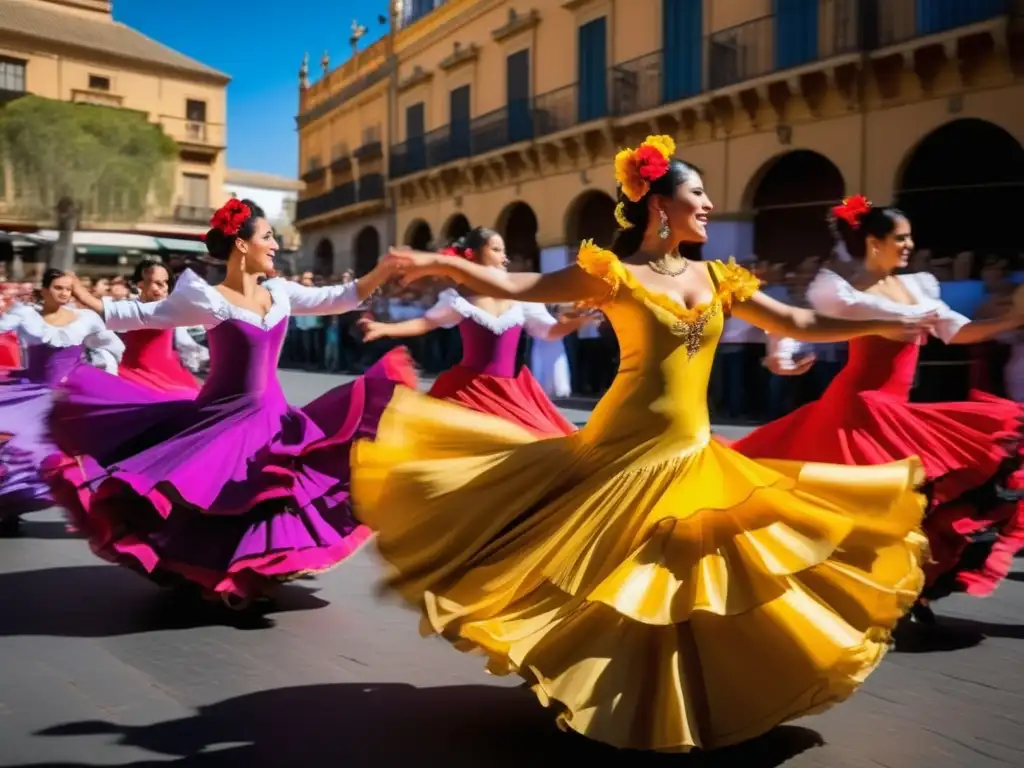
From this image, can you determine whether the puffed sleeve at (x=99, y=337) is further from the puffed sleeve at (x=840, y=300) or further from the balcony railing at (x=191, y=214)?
the balcony railing at (x=191, y=214)

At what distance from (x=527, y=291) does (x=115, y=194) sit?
135ft

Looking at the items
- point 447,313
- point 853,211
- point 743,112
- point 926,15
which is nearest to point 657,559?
point 853,211

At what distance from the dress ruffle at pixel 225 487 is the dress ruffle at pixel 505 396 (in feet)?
3.61

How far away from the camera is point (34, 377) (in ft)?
25.3

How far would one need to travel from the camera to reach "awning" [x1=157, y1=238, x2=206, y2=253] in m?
41.3

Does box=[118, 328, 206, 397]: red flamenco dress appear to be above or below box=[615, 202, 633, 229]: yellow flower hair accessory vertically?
below

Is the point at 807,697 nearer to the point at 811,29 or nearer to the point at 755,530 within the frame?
the point at 755,530

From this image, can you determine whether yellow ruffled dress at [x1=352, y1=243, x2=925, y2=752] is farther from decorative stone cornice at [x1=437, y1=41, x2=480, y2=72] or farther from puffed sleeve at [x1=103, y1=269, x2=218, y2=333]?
decorative stone cornice at [x1=437, y1=41, x2=480, y2=72]

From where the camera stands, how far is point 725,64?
20062 mm

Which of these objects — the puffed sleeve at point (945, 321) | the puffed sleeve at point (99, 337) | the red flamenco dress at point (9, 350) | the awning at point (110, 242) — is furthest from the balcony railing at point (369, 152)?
the puffed sleeve at point (945, 321)

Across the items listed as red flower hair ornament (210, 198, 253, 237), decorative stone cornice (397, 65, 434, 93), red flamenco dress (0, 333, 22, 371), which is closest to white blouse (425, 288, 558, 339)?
red flower hair ornament (210, 198, 253, 237)

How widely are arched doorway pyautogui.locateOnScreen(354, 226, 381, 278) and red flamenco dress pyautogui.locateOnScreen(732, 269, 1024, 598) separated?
3268 centimetres

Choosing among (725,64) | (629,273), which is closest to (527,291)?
(629,273)

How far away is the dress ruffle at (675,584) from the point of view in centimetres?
306
